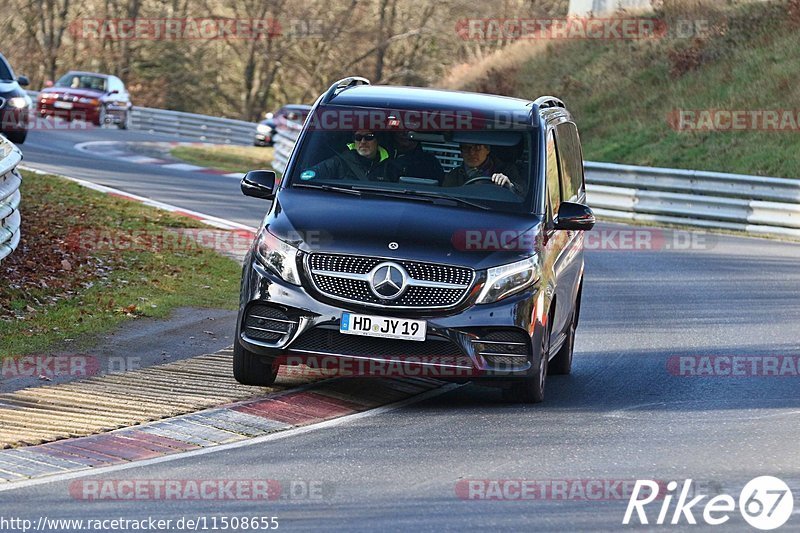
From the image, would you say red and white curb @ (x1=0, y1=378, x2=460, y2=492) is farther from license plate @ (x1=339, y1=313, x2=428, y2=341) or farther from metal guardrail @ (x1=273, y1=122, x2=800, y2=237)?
metal guardrail @ (x1=273, y1=122, x2=800, y2=237)

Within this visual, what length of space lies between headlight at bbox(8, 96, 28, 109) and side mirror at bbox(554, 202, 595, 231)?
696 inches

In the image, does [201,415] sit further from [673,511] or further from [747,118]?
[747,118]

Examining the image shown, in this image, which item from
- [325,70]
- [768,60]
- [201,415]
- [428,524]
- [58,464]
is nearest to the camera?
[428,524]

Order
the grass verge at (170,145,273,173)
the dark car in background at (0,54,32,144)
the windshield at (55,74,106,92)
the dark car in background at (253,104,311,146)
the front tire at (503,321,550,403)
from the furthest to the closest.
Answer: the dark car in background at (253,104,311,146)
the windshield at (55,74,106,92)
the grass verge at (170,145,273,173)
the dark car in background at (0,54,32,144)
the front tire at (503,321,550,403)

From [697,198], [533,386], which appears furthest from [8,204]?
[697,198]

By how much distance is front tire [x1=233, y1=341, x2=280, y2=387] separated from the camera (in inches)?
363

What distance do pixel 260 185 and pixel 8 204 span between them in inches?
176

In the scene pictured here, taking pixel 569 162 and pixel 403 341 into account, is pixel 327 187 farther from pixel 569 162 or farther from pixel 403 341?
pixel 569 162

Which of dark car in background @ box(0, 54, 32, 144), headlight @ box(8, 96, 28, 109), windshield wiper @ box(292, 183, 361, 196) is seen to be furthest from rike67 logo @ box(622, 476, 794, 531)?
headlight @ box(8, 96, 28, 109)

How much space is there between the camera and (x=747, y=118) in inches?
1309

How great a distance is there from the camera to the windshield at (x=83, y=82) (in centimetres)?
4234

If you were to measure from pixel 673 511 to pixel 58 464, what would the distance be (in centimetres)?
302

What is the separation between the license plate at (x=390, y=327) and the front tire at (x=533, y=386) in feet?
2.85

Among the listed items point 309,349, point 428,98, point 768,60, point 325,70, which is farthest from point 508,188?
point 325,70
